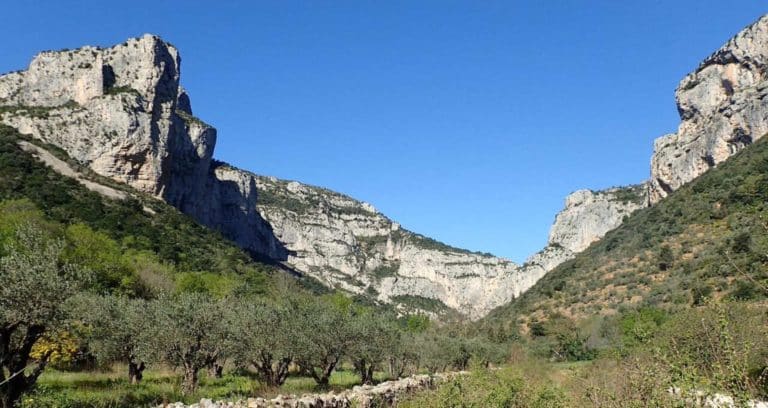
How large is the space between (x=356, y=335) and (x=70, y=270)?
59.6 ft

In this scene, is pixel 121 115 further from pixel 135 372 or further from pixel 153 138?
pixel 135 372

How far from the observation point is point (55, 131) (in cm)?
8894

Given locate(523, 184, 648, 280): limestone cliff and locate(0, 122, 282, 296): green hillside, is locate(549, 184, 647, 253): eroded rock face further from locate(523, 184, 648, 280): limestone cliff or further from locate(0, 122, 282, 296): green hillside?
locate(0, 122, 282, 296): green hillside

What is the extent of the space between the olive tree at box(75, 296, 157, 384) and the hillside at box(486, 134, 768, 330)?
41852 millimetres

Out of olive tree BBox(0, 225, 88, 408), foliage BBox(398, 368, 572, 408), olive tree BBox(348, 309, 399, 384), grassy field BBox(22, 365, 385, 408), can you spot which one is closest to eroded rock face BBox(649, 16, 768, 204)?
olive tree BBox(348, 309, 399, 384)

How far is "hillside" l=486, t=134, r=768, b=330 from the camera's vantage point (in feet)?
157

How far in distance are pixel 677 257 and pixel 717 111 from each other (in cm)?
4500

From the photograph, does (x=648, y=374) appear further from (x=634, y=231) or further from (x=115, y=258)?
(x=634, y=231)

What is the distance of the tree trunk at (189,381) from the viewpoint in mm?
19853

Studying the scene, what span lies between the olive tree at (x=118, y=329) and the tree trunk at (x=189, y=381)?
1.92 metres

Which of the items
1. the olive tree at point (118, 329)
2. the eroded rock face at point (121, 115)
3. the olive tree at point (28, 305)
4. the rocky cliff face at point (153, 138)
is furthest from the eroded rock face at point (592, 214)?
the olive tree at point (28, 305)

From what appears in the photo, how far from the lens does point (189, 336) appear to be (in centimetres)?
2045

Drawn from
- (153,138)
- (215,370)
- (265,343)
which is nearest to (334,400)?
(265,343)

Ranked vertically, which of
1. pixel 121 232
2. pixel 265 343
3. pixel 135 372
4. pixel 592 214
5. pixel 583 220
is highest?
pixel 592 214
